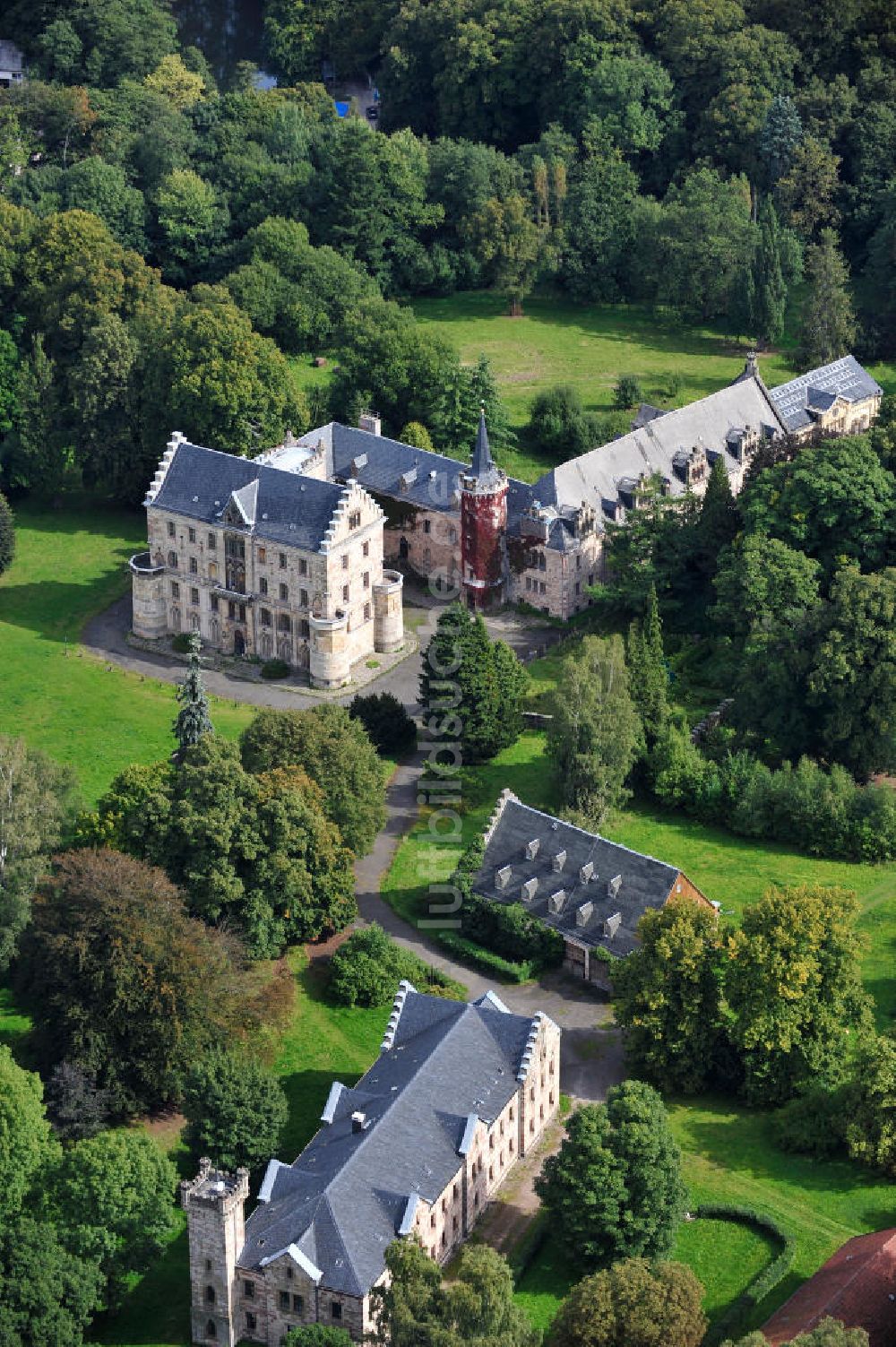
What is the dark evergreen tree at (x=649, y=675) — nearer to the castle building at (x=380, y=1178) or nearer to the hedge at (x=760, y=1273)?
the castle building at (x=380, y=1178)

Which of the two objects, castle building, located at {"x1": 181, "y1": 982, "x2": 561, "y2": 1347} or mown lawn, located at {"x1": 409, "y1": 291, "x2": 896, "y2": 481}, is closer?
castle building, located at {"x1": 181, "y1": 982, "x2": 561, "y2": 1347}

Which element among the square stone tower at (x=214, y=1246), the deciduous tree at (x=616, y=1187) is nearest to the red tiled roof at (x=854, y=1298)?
the deciduous tree at (x=616, y=1187)

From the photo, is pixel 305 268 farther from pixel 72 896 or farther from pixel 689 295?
pixel 72 896

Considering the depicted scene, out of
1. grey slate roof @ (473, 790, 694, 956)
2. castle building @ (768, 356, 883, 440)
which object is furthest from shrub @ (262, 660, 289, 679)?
castle building @ (768, 356, 883, 440)

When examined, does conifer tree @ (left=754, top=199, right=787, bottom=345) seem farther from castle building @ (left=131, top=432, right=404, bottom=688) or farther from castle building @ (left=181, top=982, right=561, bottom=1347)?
castle building @ (left=181, top=982, right=561, bottom=1347)

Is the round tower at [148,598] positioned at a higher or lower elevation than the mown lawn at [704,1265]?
higher

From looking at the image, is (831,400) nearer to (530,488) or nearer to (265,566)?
(530,488)
